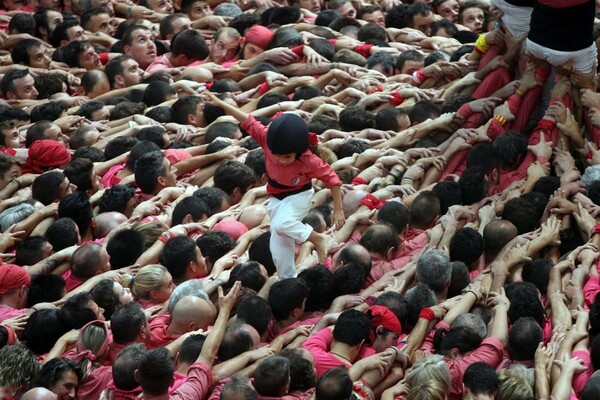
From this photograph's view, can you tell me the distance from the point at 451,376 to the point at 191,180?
3.46 m

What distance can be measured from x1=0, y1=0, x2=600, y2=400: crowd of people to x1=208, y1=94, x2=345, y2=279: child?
16 millimetres

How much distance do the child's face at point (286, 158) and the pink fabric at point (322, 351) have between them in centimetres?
107

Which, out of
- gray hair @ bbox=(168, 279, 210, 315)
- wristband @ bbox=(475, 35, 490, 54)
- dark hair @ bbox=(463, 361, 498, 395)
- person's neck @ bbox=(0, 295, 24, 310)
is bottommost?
person's neck @ bbox=(0, 295, 24, 310)

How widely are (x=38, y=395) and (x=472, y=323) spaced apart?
258 centimetres

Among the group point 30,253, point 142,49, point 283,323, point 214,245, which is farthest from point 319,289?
point 142,49

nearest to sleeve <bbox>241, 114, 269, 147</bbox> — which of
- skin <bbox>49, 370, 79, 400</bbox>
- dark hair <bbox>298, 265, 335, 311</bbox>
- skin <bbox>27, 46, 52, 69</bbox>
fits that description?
dark hair <bbox>298, 265, 335, 311</bbox>

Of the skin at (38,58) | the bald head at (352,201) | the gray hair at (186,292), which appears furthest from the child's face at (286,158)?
the skin at (38,58)

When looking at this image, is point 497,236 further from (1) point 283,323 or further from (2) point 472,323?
(1) point 283,323

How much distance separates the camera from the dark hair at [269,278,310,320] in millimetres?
8476

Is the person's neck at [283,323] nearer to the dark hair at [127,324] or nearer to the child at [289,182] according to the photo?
the child at [289,182]

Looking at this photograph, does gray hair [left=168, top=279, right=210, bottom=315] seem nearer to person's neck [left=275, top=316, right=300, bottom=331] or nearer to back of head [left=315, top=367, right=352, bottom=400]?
person's neck [left=275, top=316, right=300, bottom=331]

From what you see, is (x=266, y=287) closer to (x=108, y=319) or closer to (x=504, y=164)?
(x=108, y=319)

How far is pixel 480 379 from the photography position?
7.49 m

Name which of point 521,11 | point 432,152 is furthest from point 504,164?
point 521,11
